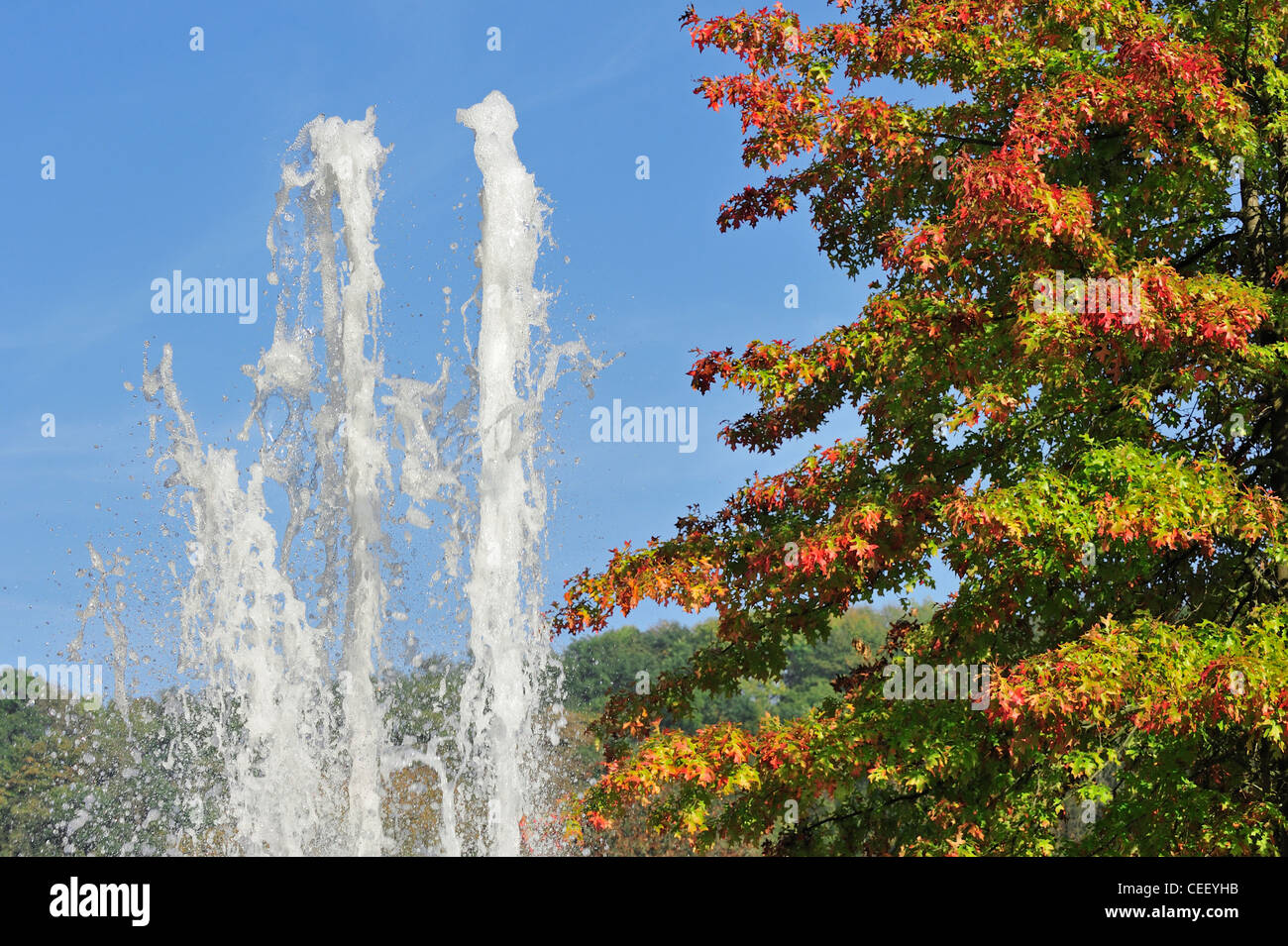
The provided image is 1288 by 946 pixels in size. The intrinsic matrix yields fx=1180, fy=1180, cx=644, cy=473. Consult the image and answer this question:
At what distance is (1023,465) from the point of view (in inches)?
346

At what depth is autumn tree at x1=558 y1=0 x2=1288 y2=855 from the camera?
783cm

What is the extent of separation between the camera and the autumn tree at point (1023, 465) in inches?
308

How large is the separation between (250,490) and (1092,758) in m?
10.0

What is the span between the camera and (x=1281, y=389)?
31.8 ft

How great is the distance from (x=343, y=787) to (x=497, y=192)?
288 inches

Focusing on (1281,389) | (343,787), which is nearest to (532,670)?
(343,787)
